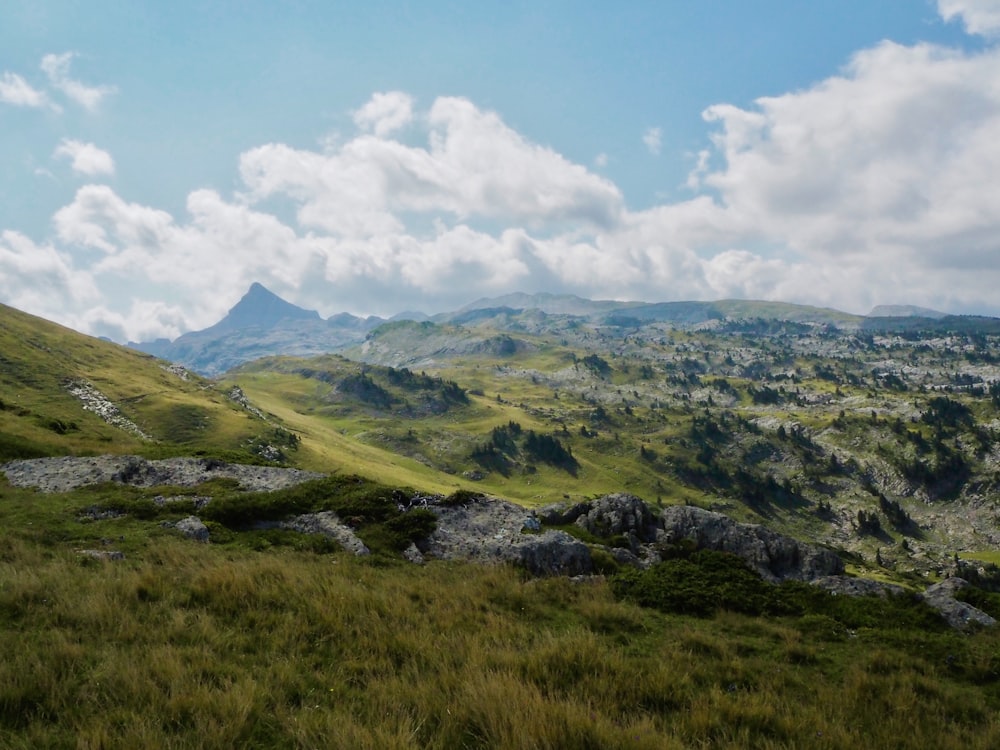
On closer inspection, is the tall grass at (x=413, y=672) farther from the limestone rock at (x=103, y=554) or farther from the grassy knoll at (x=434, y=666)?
the limestone rock at (x=103, y=554)

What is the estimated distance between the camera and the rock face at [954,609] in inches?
733

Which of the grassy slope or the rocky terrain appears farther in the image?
the grassy slope

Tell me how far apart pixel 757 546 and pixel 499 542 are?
64.5 feet

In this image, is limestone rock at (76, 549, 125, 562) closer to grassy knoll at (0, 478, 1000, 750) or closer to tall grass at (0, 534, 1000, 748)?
grassy knoll at (0, 478, 1000, 750)

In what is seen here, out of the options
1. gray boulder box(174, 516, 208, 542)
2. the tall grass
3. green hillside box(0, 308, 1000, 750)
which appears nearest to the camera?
the tall grass

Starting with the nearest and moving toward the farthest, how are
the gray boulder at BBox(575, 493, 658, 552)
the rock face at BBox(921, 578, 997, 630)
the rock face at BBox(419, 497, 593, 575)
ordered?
the rock face at BBox(921, 578, 997, 630), the rock face at BBox(419, 497, 593, 575), the gray boulder at BBox(575, 493, 658, 552)

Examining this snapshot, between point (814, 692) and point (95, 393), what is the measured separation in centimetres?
14493

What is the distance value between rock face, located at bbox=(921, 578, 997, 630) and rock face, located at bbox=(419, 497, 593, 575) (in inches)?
533

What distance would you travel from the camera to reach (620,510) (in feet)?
111

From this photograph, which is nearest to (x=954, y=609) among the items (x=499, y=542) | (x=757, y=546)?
(x=757, y=546)

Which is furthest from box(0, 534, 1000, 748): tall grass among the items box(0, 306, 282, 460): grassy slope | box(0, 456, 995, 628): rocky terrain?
box(0, 306, 282, 460): grassy slope

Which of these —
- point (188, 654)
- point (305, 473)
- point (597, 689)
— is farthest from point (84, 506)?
point (597, 689)

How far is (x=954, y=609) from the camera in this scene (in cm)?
1948

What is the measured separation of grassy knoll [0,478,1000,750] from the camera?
21.2 feet
